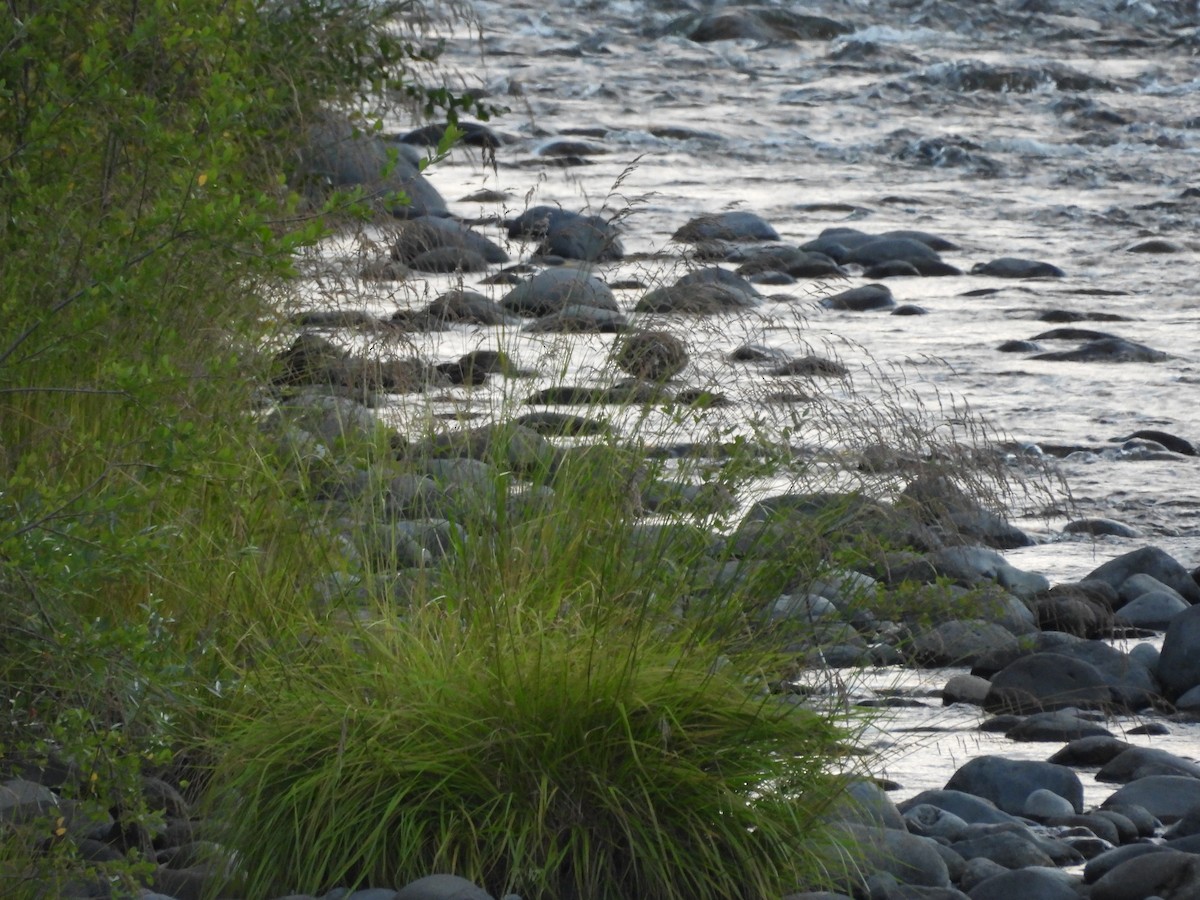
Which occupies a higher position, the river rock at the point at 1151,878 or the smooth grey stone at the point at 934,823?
the river rock at the point at 1151,878

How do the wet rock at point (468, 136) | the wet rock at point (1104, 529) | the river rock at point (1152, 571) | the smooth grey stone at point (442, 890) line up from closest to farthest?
the smooth grey stone at point (442, 890)
the river rock at point (1152, 571)
the wet rock at point (1104, 529)
the wet rock at point (468, 136)

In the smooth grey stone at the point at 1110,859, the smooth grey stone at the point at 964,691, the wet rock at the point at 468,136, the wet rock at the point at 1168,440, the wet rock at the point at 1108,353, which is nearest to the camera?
the smooth grey stone at the point at 1110,859

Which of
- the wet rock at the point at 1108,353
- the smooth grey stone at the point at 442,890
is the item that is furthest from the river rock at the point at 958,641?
the wet rock at the point at 1108,353

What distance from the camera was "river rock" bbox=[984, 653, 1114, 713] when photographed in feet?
16.8

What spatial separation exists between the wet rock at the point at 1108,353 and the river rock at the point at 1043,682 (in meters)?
5.64

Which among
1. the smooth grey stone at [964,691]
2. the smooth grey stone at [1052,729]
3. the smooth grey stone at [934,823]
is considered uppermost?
the smooth grey stone at [934,823]

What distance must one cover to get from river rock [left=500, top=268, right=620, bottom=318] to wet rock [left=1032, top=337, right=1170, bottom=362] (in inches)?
122

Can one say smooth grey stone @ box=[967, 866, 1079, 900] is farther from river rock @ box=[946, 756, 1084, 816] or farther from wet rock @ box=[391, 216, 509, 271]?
wet rock @ box=[391, 216, 509, 271]

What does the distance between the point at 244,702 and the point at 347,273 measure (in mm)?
2109

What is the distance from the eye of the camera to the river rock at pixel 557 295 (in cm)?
461

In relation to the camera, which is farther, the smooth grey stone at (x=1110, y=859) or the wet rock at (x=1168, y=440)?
the wet rock at (x=1168, y=440)

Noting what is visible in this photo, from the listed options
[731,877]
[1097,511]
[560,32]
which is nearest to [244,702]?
[731,877]

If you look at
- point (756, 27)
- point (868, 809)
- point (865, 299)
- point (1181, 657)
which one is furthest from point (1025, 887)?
point (756, 27)

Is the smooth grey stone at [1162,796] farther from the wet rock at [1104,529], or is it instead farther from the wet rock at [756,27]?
the wet rock at [756,27]
